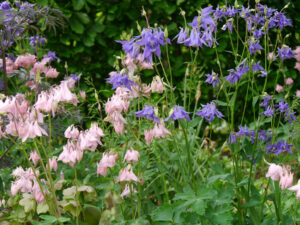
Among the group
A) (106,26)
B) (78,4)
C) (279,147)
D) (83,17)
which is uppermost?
(78,4)

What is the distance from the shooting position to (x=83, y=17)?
443 centimetres

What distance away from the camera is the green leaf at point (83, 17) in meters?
4.42

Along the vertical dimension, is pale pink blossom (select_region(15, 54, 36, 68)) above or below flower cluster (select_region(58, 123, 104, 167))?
above

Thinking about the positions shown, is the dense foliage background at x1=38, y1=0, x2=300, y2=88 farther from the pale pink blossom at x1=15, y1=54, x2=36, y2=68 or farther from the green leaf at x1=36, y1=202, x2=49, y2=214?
the green leaf at x1=36, y1=202, x2=49, y2=214

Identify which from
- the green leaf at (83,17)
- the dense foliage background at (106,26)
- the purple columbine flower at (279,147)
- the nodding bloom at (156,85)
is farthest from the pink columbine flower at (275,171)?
the green leaf at (83,17)

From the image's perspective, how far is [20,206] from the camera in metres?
2.34

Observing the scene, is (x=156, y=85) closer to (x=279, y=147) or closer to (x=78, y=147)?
(x=78, y=147)

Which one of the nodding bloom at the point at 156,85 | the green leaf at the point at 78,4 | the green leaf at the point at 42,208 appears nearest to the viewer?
the nodding bloom at the point at 156,85

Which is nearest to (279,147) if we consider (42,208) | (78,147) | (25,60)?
(78,147)

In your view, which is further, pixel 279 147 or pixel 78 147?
pixel 279 147

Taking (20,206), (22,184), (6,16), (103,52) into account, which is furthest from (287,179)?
(103,52)

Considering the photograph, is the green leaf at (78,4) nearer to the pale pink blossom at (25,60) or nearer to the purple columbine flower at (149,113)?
the pale pink blossom at (25,60)

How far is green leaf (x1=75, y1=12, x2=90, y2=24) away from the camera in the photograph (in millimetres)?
4422

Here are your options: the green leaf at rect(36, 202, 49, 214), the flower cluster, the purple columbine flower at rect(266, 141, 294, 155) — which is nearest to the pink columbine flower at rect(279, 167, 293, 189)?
the purple columbine flower at rect(266, 141, 294, 155)
